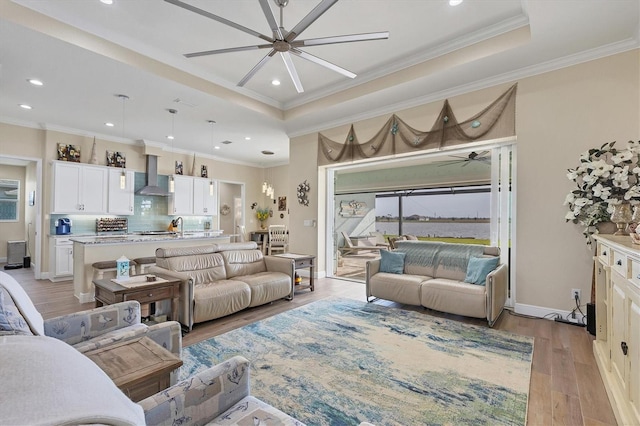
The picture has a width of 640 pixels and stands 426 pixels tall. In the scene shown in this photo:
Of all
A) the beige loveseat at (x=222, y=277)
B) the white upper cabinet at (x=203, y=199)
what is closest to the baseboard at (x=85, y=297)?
the beige loveseat at (x=222, y=277)

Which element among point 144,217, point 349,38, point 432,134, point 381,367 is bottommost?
point 381,367

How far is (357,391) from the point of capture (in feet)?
7.09

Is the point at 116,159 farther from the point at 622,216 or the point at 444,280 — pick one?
the point at 622,216

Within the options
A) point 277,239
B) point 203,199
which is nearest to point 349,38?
point 277,239

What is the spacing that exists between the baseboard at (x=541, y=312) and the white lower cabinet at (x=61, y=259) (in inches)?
305

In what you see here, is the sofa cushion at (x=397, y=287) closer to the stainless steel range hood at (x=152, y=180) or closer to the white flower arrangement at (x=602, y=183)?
the white flower arrangement at (x=602, y=183)

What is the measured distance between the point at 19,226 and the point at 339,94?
9.16 m

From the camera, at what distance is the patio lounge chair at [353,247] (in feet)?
26.2

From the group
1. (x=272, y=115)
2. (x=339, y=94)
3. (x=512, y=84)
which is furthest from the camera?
(x=272, y=115)

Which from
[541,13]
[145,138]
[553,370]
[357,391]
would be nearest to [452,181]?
[541,13]

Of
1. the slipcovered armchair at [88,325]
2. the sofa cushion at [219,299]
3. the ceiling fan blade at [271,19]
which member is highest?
the ceiling fan blade at [271,19]

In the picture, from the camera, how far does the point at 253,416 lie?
4.04 feet

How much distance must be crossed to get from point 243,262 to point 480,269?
3229 millimetres

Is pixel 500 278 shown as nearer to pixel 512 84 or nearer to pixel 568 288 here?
pixel 568 288
